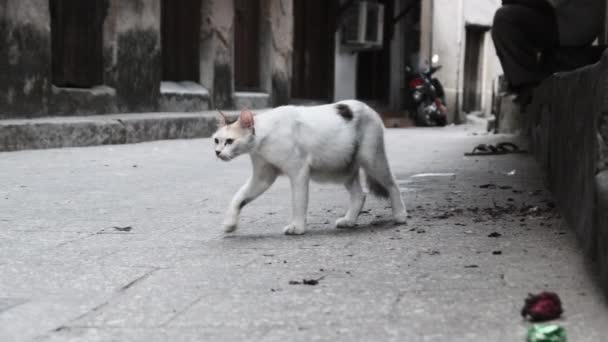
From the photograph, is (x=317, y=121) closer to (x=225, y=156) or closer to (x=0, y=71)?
(x=225, y=156)

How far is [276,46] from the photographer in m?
14.4

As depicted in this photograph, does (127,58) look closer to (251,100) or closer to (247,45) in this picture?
(251,100)

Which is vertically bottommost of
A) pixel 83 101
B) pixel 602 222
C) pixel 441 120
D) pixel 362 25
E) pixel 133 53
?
pixel 441 120

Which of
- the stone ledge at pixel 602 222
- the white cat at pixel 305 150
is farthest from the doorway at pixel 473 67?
the stone ledge at pixel 602 222

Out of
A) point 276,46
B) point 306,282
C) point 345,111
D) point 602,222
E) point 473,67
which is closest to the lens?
point 602,222

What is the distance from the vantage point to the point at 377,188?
167 inches

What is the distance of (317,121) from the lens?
393 centimetres

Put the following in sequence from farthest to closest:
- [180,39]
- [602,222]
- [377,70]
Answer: [377,70] < [180,39] < [602,222]

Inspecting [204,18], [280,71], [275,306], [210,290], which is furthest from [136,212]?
[280,71]

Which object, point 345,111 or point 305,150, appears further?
point 345,111

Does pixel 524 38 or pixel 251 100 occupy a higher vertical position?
pixel 524 38

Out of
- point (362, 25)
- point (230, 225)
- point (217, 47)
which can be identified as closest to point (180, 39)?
point (217, 47)

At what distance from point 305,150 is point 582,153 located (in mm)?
1170

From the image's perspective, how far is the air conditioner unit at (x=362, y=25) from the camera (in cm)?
1766
